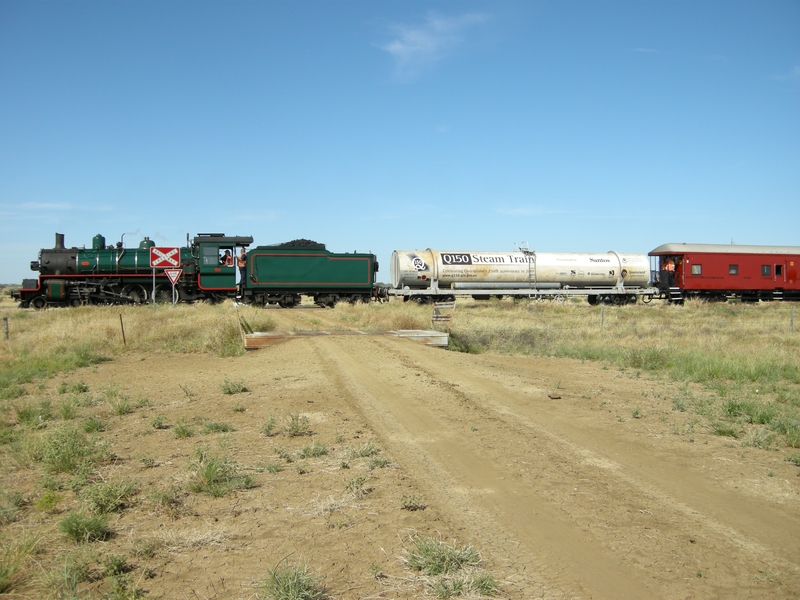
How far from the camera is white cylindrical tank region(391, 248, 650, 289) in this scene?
35625 mm

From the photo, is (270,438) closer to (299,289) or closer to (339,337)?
(339,337)

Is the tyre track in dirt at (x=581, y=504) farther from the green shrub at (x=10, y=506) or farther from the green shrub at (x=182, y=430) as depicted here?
the green shrub at (x=10, y=506)

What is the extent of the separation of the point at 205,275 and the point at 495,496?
96.6 feet

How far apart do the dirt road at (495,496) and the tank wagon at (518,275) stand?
81.0 ft

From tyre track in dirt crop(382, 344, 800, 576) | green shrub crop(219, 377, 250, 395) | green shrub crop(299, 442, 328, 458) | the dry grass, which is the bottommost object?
tyre track in dirt crop(382, 344, 800, 576)

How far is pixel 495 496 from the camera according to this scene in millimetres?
5801

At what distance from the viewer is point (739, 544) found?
4816mm

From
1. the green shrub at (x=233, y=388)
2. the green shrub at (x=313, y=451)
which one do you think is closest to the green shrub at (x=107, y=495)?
the green shrub at (x=313, y=451)

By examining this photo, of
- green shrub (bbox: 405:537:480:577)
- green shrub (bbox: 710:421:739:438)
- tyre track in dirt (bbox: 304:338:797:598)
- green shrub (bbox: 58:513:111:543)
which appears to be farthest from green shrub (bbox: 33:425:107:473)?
green shrub (bbox: 710:421:739:438)

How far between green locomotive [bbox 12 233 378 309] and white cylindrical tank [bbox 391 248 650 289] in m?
2.36

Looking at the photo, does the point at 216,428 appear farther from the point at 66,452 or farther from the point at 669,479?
the point at 669,479

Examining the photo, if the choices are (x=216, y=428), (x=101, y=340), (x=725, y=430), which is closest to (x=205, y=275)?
(x=101, y=340)

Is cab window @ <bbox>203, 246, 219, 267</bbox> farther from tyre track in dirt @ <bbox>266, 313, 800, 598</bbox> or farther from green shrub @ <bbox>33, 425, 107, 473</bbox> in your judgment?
green shrub @ <bbox>33, 425, 107, 473</bbox>

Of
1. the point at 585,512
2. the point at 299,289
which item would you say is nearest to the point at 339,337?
the point at 585,512
